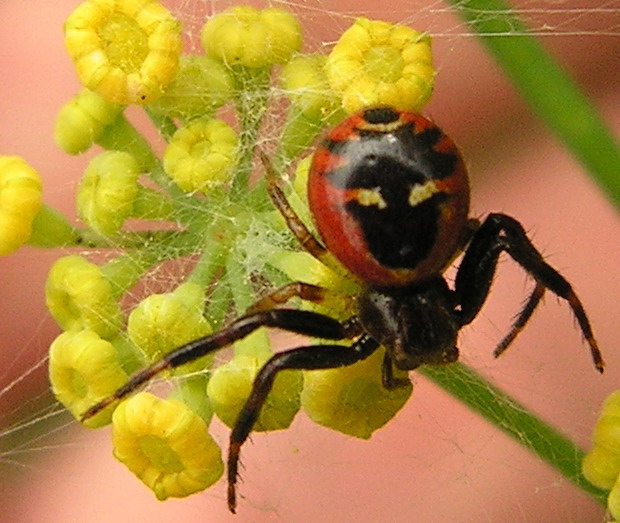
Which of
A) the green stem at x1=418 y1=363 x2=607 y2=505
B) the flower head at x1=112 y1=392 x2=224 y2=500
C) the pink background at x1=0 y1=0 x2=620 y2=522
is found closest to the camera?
the flower head at x1=112 y1=392 x2=224 y2=500

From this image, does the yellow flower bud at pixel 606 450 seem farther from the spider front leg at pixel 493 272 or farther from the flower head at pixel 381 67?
the flower head at pixel 381 67

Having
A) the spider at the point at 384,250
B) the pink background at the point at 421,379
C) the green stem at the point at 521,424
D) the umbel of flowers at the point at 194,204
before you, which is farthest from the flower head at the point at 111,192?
the pink background at the point at 421,379

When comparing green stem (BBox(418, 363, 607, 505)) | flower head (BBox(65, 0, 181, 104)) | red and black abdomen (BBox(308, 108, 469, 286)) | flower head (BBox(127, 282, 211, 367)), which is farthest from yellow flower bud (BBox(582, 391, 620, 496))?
flower head (BBox(65, 0, 181, 104))

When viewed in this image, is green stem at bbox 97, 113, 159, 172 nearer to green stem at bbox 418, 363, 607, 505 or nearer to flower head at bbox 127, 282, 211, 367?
flower head at bbox 127, 282, 211, 367

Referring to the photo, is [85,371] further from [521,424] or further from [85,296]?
[521,424]

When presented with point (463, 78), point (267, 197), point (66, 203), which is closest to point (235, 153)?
point (267, 197)

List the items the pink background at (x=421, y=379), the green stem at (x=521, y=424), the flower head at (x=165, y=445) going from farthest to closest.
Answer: the pink background at (x=421, y=379) → the green stem at (x=521, y=424) → the flower head at (x=165, y=445)

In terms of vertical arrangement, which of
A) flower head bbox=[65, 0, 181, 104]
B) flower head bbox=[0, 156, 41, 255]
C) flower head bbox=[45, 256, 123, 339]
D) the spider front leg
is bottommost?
the spider front leg

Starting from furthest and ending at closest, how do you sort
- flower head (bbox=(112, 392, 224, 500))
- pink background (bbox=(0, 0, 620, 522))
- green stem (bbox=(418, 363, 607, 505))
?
pink background (bbox=(0, 0, 620, 522)) < green stem (bbox=(418, 363, 607, 505)) < flower head (bbox=(112, 392, 224, 500))

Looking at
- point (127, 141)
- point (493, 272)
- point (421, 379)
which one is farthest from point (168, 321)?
point (421, 379)
